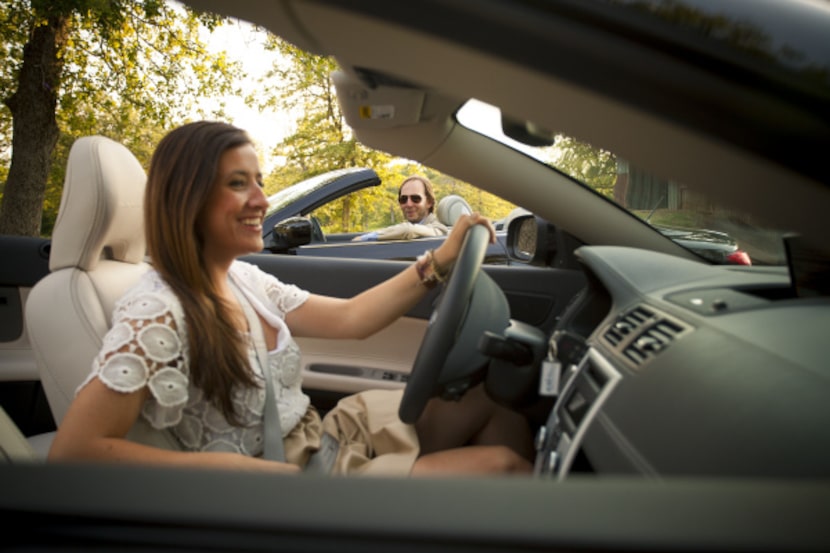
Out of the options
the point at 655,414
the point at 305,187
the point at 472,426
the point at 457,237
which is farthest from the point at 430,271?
the point at 305,187

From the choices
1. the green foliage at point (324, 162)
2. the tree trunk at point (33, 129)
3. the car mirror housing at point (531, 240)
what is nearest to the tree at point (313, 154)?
the green foliage at point (324, 162)

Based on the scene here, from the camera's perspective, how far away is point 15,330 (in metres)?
2.69

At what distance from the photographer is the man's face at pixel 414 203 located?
436 cm

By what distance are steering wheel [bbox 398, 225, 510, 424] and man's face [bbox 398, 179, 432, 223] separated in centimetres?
277

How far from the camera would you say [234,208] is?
1.54 metres

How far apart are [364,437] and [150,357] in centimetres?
67

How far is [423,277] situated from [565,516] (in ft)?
4.70

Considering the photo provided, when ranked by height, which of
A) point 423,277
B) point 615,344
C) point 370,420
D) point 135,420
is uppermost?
point 615,344

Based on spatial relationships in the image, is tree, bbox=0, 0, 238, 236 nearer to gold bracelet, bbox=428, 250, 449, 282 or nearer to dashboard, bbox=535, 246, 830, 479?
gold bracelet, bbox=428, 250, 449, 282

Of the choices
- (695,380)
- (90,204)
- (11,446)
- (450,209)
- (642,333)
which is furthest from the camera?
(450,209)

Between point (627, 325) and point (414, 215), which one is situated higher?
point (627, 325)

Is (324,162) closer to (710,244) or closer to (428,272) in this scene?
(428,272)

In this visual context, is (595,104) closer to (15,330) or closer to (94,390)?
(94,390)

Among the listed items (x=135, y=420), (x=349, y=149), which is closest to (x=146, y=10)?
(x=349, y=149)
